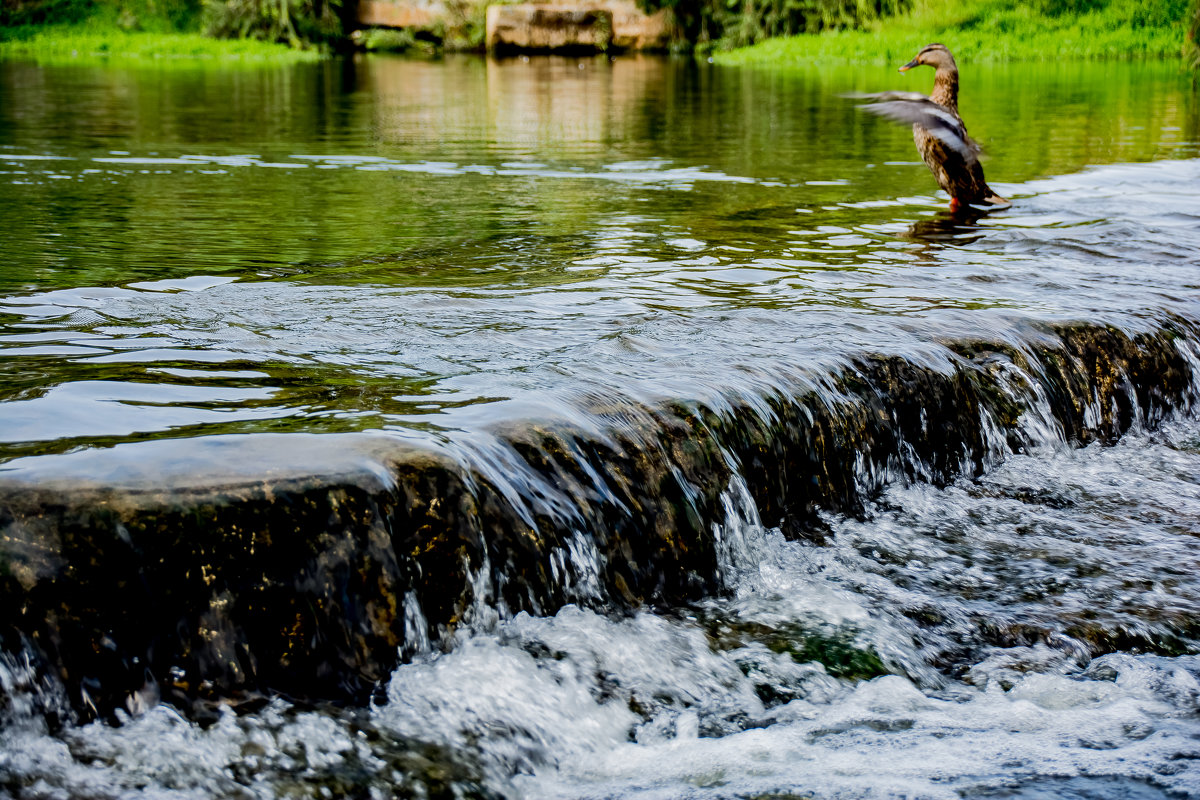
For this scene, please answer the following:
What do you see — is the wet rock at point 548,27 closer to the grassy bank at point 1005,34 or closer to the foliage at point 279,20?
the grassy bank at point 1005,34

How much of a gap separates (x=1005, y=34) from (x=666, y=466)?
3106 centimetres

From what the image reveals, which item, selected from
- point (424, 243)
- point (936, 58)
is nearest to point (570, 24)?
point (936, 58)

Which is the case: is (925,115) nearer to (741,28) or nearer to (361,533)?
(361,533)

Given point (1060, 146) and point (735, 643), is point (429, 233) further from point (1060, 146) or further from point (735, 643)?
point (1060, 146)

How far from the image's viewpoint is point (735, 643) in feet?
11.5

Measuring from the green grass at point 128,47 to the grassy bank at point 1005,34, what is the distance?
1233 centimetres

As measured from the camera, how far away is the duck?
283 inches

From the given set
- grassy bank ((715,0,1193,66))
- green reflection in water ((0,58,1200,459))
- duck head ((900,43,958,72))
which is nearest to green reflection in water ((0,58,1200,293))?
green reflection in water ((0,58,1200,459))

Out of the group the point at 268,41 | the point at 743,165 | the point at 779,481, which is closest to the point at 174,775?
the point at 779,481

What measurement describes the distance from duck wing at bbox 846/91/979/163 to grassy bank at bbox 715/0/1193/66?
2292 centimetres

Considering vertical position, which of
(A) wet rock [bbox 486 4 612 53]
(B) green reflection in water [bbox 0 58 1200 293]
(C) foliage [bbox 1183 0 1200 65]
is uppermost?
(A) wet rock [bbox 486 4 612 53]

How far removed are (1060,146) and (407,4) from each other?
96.9ft

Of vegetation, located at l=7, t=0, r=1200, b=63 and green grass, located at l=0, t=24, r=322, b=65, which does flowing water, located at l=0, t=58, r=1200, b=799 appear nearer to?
vegetation, located at l=7, t=0, r=1200, b=63

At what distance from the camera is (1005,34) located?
31812 mm
